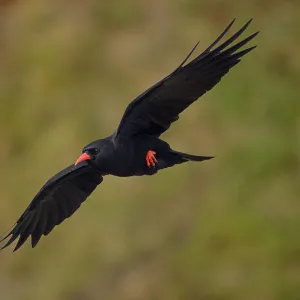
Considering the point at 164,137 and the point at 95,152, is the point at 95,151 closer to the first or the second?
the point at 95,152

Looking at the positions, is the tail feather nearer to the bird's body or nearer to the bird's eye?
the bird's body

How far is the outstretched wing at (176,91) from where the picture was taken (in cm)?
580

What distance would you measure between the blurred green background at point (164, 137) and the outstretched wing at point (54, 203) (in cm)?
284

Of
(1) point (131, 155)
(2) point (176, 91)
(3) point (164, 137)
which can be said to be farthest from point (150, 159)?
(3) point (164, 137)

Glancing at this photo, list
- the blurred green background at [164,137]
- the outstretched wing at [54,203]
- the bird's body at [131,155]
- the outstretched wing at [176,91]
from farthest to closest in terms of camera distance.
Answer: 1. the blurred green background at [164,137]
2. the outstretched wing at [54,203]
3. the bird's body at [131,155]
4. the outstretched wing at [176,91]

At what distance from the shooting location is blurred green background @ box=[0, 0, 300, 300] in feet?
32.3

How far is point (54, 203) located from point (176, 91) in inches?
74.4

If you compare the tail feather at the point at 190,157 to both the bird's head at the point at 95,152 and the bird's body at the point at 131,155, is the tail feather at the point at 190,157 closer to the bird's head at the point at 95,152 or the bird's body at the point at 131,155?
the bird's body at the point at 131,155

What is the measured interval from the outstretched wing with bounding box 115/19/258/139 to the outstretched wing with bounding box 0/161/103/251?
1.15 m

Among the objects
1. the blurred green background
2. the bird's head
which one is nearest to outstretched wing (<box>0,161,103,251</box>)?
the bird's head

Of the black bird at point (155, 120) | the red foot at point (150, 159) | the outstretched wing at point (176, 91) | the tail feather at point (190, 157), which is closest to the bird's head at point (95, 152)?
the black bird at point (155, 120)

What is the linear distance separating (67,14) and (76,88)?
58.1 inches

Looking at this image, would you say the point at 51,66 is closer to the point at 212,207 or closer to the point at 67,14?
the point at 67,14

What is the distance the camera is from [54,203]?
720 cm
